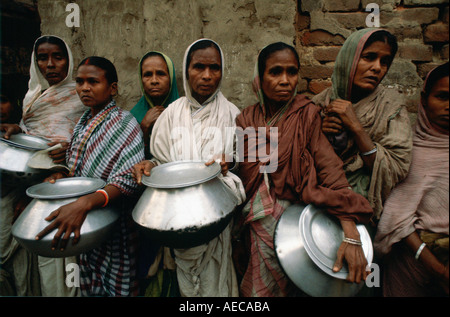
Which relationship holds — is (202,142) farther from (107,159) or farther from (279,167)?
(107,159)

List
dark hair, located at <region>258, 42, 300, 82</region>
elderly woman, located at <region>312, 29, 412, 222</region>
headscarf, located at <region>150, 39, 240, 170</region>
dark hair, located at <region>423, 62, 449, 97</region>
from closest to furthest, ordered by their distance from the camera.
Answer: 1. dark hair, located at <region>423, 62, 449, 97</region>
2. elderly woman, located at <region>312, 29, 412, 222</region>
3. dark hair, located at <region>258, 42, 300, 82</region>
4. headscarf, located at <region>150, 39, 240, 170</region>

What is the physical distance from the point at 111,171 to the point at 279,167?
116 cm

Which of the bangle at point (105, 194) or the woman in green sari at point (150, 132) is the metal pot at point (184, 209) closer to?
the bangle at point (105, 194)

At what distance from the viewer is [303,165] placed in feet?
4.75

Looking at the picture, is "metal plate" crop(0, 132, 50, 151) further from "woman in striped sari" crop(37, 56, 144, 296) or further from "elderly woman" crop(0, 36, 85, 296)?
"woman in striped sari" crop(37, 56, 144, 296)

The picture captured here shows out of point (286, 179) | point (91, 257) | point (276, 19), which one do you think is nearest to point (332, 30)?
point (276, 19)

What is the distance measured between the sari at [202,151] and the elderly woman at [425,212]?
3.18 feet

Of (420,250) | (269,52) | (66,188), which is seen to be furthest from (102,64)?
(420,250)

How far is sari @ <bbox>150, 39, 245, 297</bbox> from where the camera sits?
5.15ft

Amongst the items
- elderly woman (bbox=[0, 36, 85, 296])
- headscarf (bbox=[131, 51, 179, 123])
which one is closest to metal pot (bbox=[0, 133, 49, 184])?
elderly woman (bbox=[0, 36, 85, 296])

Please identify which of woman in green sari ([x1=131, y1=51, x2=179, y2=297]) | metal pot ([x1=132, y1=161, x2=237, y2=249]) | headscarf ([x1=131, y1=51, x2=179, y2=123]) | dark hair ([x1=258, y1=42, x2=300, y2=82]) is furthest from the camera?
headscarf ([x1=131, y1=51, x2=179, y2=123])

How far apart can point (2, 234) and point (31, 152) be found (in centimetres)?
86

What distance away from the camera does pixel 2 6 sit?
8.43 feet

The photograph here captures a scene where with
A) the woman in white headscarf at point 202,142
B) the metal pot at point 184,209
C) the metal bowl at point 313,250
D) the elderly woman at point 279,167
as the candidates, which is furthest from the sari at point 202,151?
the metal bowl at point 313,250
